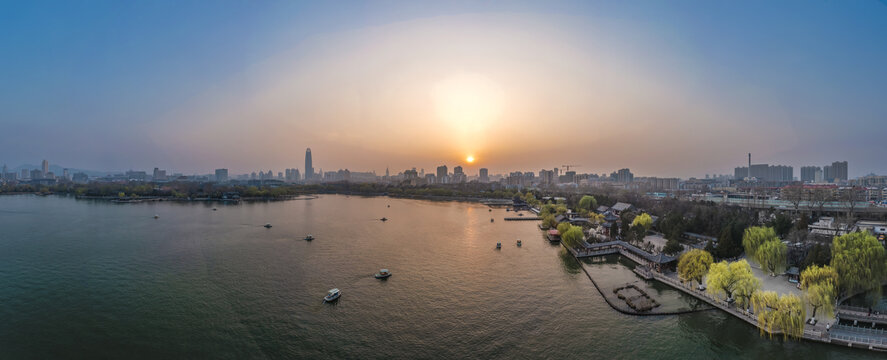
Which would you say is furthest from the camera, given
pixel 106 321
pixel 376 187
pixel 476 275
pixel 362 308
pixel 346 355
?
pixel 376 187

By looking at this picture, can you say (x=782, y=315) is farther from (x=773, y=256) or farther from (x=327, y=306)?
(x=327, y=306)

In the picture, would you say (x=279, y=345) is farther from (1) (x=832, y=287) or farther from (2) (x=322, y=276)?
(1) (x=832, y=287)

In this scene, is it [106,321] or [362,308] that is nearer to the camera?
[106,321]

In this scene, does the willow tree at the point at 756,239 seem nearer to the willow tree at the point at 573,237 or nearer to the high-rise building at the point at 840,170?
the willow tree at the point at 573,237

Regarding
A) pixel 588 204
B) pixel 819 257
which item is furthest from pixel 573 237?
pixel 588 204

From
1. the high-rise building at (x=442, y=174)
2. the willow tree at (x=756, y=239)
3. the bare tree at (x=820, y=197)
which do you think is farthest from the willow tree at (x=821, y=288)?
the high-rise building at (x=442, y=174)

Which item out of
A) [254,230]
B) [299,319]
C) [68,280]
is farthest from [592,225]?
[68,280]
